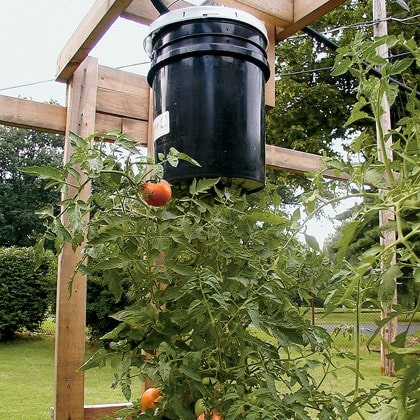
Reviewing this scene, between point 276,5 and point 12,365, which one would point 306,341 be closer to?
point 276,5

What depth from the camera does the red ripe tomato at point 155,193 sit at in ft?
2.72

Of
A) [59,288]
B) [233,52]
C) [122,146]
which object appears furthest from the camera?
[59,288]

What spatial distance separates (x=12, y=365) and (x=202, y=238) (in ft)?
17.0

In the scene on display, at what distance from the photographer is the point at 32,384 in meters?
4.26

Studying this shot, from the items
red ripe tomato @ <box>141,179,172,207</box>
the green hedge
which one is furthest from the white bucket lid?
the green hedge

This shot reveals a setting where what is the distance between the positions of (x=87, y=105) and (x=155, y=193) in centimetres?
99

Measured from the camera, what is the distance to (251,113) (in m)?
0.99

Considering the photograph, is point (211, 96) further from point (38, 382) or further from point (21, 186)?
point (21, 186)

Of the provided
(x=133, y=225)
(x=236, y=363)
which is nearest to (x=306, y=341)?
(x=236, y=363)

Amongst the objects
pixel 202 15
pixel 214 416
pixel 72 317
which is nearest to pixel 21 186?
pixel 72 317

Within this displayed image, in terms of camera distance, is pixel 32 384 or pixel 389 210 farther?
pixel 32 384

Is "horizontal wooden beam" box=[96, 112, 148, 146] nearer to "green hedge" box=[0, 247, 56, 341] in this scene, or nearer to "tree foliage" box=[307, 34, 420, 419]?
"tree foliage" box=[307, 34, 420, 419]

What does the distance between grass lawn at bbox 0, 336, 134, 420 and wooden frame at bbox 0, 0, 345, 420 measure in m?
0.96

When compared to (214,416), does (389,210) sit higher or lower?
higher
